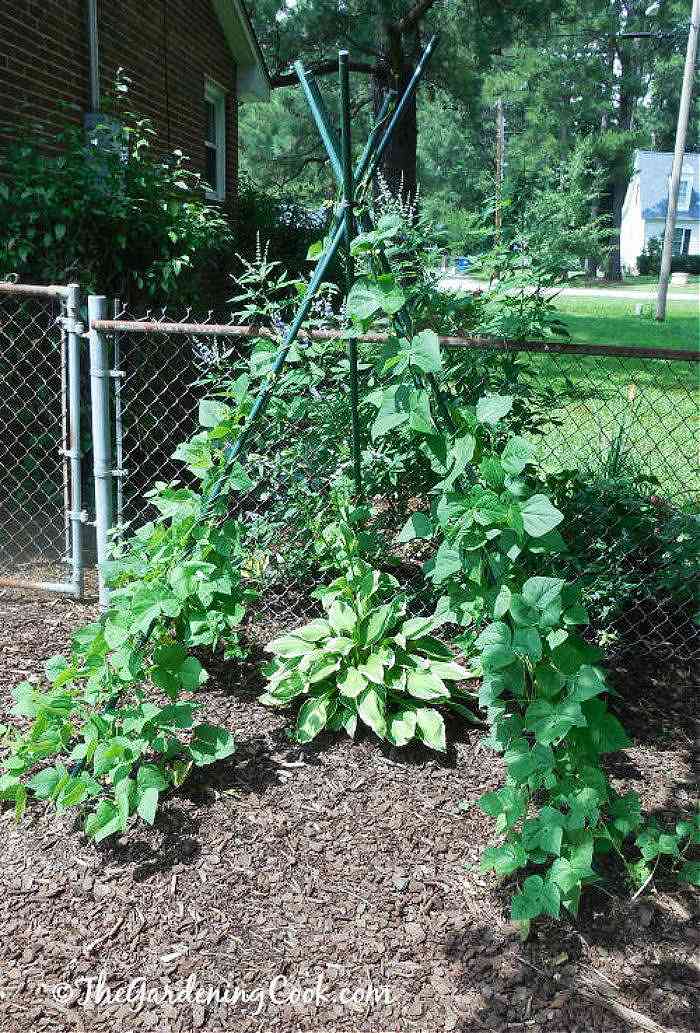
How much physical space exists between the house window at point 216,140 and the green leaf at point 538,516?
10.8m

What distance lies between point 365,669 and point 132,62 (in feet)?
27.0

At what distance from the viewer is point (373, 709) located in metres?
3.02

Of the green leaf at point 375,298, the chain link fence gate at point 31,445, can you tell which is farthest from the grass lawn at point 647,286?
the green leaf at point 375,298

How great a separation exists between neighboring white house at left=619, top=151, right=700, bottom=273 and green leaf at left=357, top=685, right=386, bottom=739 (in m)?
55.3

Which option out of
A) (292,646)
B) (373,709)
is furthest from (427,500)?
(373,709)

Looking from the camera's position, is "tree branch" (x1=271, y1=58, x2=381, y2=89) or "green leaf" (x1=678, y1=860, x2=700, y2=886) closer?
"green leaf" (x1=678, y1=860, x2=700, y2=886)

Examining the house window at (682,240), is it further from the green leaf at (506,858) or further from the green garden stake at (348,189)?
the green leaf at (506,858)

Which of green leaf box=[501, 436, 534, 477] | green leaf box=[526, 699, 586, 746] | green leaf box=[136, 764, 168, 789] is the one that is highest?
green leaf box=[501, 436, 534, 477]

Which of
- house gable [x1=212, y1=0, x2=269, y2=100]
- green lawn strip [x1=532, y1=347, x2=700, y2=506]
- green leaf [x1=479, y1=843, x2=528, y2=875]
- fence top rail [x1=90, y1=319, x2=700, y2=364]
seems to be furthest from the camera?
house gable [x1=212, y1=0, x2=269, y2=100]

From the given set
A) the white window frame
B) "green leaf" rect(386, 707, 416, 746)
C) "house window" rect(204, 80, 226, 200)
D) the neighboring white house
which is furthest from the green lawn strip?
the white window frame

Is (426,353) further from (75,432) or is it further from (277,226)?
(277,226)

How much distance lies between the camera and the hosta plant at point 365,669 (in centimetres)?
304

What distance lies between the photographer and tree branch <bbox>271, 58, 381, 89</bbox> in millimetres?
14305

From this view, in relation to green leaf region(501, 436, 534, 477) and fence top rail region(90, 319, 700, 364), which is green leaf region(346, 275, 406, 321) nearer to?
fence top rail region(90, 319, 700, 364)
